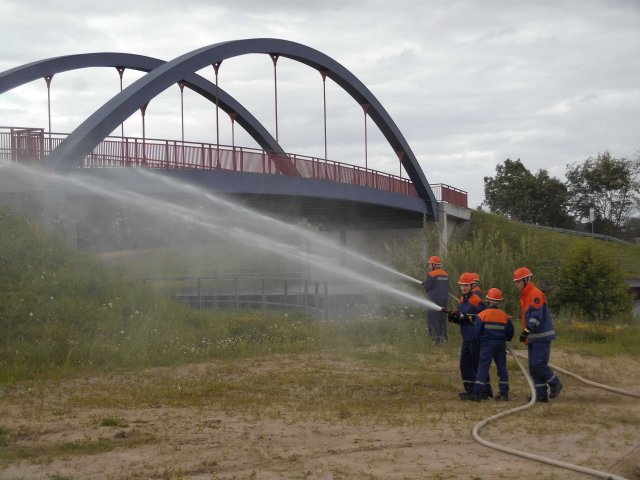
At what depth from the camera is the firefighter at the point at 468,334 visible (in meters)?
11.9

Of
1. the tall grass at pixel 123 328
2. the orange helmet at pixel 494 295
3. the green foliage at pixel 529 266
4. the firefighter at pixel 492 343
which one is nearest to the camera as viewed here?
the firefighter at pixel 492 343

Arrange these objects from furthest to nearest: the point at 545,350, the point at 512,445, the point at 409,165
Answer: the point at 409,165, the point at 545,350, the point at 512,445

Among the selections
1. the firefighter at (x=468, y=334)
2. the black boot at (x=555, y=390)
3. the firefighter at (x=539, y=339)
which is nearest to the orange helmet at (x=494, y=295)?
the firefighter at (x=539, y=339)

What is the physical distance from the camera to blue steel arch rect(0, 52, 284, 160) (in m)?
29.9

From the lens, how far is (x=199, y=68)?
2995cm

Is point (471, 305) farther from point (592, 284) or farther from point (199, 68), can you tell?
point (199, 68)

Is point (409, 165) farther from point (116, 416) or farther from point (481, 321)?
point (116, 416)

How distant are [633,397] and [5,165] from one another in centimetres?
1724

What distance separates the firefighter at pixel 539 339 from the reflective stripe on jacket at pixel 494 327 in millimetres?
226

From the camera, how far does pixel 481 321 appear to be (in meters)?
11.8

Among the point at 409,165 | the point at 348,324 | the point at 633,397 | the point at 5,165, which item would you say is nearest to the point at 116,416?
the point at 633,397

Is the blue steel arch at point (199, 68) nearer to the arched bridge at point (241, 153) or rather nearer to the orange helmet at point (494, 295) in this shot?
the arched bridge at point (241, 153)

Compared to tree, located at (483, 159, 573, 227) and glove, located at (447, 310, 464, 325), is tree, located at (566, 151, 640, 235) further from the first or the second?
glove, located at (447, 310, 464, 325)

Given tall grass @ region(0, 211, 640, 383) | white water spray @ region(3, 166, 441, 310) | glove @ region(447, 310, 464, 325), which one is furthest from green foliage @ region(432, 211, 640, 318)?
glove @ region(447, 310, 464, 325)
